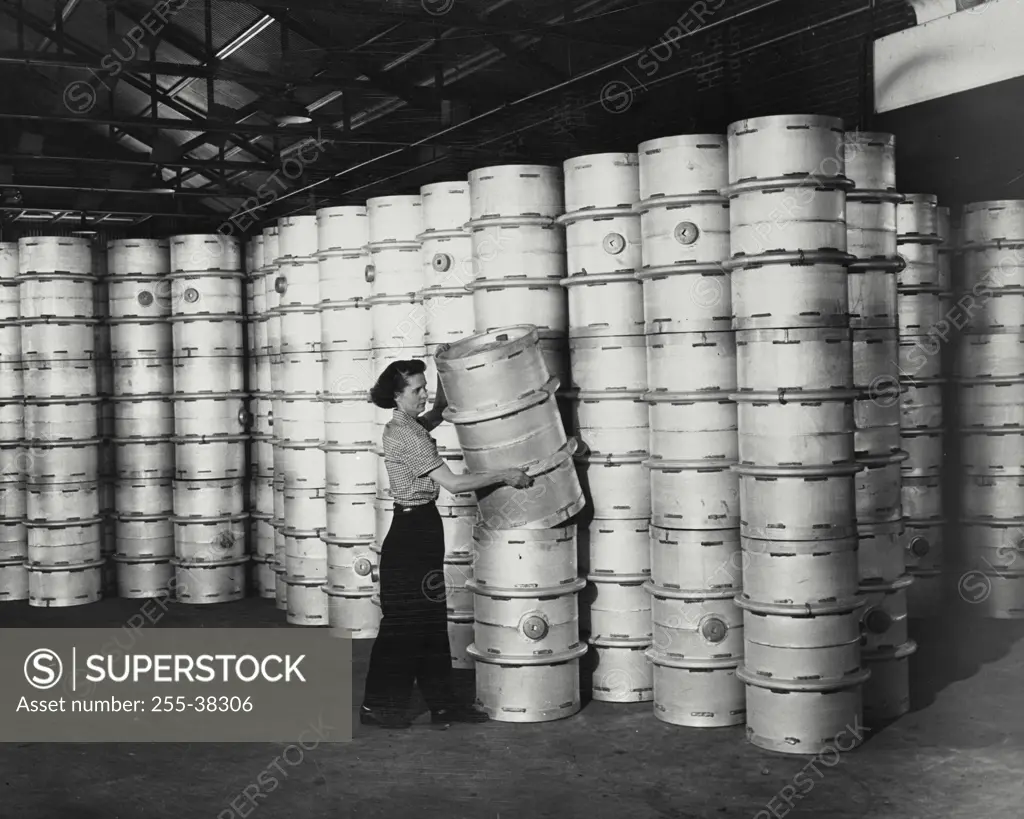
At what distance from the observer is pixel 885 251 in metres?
7.32

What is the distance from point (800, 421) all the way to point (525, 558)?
1918 mm

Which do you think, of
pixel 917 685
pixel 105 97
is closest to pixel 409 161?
pixel 105 97

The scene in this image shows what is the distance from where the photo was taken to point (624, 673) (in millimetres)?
7816

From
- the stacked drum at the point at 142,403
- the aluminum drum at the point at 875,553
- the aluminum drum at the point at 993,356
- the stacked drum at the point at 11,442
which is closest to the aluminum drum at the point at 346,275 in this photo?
the stacked drum at the point at 142,403

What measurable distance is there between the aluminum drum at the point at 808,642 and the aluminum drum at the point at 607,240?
7.72 feet

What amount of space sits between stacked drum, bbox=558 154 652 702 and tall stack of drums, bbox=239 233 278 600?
4.88 meters

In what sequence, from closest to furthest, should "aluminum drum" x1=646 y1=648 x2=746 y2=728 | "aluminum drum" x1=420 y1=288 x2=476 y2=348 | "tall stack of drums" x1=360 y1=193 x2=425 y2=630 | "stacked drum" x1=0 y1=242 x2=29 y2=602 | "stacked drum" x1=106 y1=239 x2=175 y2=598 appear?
"aluminum drum" x1=646 y1=648 x2=746 y2=728
"aluminum drum" x1=420 y1=288 x2=476 y2=348
"tall stack of drums" x1=360 y1=193 x2=425 y2=630
"stacked drum" x1=106 y1=239 x2=175 y2=598
"stacked drum" x1=0 y1=242 x2=29 y2=602

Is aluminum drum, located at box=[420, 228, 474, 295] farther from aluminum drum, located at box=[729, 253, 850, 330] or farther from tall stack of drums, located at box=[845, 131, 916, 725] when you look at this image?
tall stack of drums, located at box=[845, 131, 916, 725]

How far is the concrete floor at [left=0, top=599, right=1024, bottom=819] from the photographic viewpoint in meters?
5.95

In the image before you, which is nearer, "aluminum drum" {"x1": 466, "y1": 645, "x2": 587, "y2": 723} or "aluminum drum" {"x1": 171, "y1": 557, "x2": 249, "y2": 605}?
"aluminum drum" {"x1": 466, "y1": 645, "x2": 587, "y2": 723}

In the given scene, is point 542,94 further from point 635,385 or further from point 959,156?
point 635,385

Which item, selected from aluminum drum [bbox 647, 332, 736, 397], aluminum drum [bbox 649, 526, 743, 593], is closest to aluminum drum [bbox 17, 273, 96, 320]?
aluminum drum [bbox 647, 332, 736, 397]

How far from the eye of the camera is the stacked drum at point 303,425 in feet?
34.8

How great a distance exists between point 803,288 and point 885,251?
1.07 m
